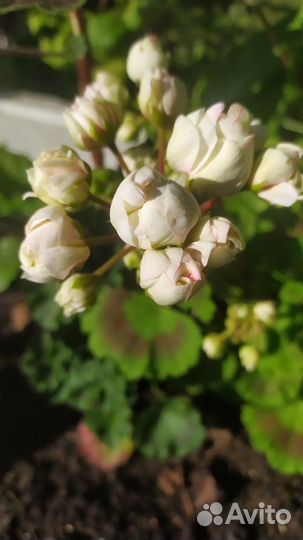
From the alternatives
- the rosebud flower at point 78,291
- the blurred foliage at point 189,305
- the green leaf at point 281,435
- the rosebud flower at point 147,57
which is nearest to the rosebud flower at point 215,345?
the blurred foliage at point 189,305

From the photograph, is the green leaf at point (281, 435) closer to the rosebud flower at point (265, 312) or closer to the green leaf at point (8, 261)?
the rosebud flower at point (265, 312)

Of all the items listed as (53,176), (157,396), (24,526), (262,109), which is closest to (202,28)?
(262,109)

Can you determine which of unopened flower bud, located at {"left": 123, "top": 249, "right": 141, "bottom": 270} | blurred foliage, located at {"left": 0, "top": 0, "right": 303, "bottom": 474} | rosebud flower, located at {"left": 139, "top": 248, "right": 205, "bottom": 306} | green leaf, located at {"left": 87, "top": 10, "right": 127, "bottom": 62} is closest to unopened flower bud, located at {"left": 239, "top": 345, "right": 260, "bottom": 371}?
blurred foliage, located at {"left": 0, "top": 0, "right": 303, "bottom": 474}

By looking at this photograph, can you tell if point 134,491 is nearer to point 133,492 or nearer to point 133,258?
point 133,492

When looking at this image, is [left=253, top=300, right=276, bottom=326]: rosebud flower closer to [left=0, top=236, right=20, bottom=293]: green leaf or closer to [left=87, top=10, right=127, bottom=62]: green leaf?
[left=0, top=236, right=20, bottom=293]: green leaf

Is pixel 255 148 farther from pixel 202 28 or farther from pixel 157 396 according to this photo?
pixel 202 28

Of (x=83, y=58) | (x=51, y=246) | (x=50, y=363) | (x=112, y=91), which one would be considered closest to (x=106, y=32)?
(x=83, y=58)

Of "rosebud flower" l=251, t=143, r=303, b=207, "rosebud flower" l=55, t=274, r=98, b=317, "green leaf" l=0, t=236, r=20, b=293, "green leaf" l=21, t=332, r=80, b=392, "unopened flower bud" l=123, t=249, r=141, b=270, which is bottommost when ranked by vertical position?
"green leaf" l=21, t=332, r=80, b=392

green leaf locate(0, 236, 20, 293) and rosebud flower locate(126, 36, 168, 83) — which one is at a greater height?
rosebud flower locate(126, 36, 168, 83)
